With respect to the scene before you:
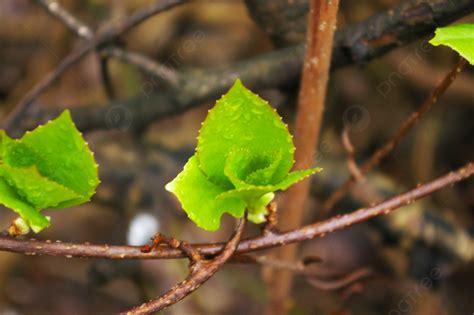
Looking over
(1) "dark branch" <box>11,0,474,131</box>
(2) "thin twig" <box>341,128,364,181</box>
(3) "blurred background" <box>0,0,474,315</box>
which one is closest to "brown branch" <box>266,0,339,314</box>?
(2) "thin twig" <box>341,128,364,181</box>

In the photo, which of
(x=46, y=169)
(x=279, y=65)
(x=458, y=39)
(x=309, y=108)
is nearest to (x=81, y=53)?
(x=279, y=65)

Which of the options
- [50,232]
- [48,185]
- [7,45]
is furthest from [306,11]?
[7,45]

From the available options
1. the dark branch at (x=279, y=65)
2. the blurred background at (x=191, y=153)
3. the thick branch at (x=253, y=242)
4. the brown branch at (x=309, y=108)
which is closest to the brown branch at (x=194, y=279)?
the thick branch at (x=253, y=242)

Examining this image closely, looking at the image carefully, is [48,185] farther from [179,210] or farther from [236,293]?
[236,293]

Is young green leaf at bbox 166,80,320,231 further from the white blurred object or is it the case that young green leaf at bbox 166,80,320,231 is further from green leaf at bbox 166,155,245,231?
the white blurred object

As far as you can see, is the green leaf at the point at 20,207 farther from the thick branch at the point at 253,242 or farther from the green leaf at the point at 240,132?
the green leaf at the point at 240,132
